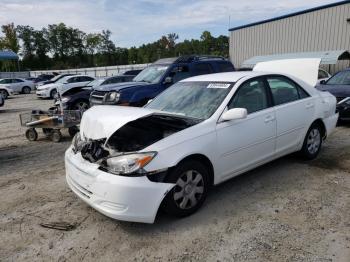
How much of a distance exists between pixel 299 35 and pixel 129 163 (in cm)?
2231

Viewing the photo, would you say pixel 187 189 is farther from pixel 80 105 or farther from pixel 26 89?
pixel 26 89

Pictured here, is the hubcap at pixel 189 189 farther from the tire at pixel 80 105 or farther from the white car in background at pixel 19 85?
the white car in background at pixel 19 85

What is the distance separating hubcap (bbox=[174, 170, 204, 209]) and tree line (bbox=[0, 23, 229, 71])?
74.2 m

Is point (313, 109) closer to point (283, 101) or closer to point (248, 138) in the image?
point (283, 101)

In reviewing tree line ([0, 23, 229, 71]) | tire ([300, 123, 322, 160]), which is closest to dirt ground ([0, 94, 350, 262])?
tire ([300, 123, 322, 160])

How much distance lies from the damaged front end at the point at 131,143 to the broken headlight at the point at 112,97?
4.21m

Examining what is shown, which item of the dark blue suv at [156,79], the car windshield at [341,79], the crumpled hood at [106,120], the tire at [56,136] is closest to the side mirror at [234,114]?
the crumpled hood at [106,120]

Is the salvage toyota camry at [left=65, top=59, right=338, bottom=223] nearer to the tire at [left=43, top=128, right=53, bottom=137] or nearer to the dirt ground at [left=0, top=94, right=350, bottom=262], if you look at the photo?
the dirt ground at [left=0, top=94, right=350, bottom=262]

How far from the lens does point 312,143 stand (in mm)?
5414

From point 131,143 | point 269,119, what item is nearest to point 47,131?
point 131,143

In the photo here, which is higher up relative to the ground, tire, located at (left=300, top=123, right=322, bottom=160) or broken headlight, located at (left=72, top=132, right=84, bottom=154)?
broken headlight, located at (left=72, top=132, right=84, bottom=154)

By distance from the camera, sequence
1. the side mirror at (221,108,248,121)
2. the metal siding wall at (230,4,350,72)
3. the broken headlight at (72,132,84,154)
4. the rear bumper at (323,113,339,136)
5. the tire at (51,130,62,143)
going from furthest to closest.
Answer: the metal siding wall at (230,4,350,72) < the tire at (51,130,62,143) < the rear bumper at (323,113,339,136) < the broken headlight at (72,132,84,154) < the side mirror at (221,108,248,121)

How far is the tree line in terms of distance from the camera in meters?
78.2

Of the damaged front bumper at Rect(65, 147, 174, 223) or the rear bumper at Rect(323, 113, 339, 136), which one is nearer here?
the damaged front bumper at Rect(65, 147, 174, 223)
